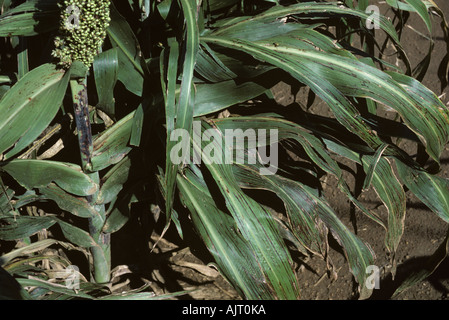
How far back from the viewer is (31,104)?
3.20ft

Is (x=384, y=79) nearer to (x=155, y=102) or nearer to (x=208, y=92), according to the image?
(x=208, y=92)

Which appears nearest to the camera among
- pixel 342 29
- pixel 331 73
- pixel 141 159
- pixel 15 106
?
pixel 15 106

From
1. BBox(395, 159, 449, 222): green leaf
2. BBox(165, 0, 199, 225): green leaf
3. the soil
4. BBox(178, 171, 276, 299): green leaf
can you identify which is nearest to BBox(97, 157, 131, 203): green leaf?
BBox(178, 171, 276, 299): green leaf

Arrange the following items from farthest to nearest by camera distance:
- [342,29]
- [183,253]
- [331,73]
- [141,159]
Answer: [183,253] < [342,29] < [141,159] < [331,73]

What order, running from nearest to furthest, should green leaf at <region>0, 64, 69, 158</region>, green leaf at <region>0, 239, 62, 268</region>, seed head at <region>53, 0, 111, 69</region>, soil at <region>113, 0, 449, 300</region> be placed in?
seed head at <region>53, 0, 111, 69</region>
green leaf at <region>0, 64, 69, 158</region>
green leaf at <region>0, 239, 62, 268</region>
soil at <region>113, 0, 449, 300</region>

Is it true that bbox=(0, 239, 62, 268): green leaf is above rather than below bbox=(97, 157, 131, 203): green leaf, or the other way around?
below

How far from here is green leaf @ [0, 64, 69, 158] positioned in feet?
3.14

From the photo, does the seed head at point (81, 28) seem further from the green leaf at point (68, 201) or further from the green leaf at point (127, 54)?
the green leaf at point (68, 201)

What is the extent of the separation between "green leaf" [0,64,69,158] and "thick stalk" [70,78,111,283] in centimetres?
3

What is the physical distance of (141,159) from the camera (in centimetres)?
118

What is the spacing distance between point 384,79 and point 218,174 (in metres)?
0.41

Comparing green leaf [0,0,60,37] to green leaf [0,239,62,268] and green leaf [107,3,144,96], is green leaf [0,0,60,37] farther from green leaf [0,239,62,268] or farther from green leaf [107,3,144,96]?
green leaf [0,239,62,268]

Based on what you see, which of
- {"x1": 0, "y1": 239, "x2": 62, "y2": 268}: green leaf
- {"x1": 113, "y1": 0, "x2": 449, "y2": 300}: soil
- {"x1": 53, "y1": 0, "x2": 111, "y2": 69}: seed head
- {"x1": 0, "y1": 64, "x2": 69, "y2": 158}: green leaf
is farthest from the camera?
{"x1": 113, "y1": 0, "x2": 449, "y2": 300}: soil

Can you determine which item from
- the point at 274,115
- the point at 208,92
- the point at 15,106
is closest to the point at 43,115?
the point at 15,106
